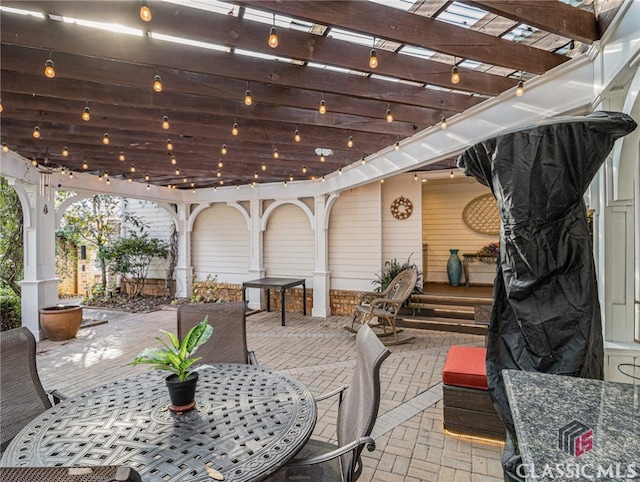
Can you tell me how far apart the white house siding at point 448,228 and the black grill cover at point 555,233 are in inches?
238

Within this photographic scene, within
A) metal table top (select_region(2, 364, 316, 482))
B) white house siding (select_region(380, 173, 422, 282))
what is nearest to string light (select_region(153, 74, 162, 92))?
metal table top (select_region(2, 364, 316, 482))

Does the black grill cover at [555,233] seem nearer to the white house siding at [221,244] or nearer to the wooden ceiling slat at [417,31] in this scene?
the wooden ceiling slat at [417,31]

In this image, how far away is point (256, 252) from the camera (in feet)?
26.0

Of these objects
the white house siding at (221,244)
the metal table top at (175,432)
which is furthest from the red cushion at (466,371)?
the white house siding at (221,244)

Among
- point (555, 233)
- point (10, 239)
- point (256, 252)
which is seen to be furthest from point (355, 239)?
point (10, 239)

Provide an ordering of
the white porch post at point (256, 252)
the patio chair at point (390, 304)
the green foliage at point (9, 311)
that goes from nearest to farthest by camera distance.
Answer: the patio chair at point (390, 304)
the green foliage at point (9, 311)
the white porch post at point (256, 252)

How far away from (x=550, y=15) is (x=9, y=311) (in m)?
8.08

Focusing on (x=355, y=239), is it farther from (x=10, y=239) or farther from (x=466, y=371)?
(x=10, y=239)

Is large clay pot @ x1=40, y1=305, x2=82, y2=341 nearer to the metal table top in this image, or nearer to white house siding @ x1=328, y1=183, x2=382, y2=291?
the metal table top

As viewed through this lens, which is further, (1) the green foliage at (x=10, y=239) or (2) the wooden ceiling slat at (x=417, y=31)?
(1) the green foliage at (x=10, y=239)

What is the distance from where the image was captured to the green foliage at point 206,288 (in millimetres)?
8058

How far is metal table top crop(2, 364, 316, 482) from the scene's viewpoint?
1240 mm

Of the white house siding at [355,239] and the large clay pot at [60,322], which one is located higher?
the white house siding at [355,239]

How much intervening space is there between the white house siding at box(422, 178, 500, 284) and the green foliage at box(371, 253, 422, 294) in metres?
1.33
